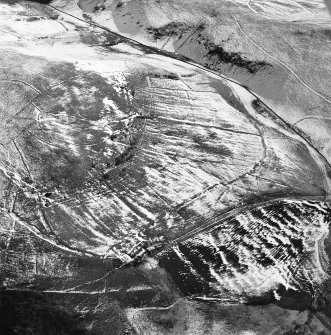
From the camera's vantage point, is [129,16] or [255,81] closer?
[255,81]

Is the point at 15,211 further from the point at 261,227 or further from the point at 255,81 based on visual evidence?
the point at 255,81

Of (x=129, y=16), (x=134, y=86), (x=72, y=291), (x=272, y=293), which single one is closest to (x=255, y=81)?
(x=134, y=86)

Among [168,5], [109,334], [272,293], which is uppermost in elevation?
[168,5]

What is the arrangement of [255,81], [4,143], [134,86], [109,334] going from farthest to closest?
[255,81] → [134,86] → [4,143] → [109,334]

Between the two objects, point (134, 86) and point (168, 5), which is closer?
point (134, 86)

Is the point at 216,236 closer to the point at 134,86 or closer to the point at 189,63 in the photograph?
the point at 134,86

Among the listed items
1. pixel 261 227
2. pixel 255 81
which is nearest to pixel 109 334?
pixel 261 227

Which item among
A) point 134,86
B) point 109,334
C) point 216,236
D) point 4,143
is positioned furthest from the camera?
point 134,86

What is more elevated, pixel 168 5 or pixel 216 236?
pixel 168 5

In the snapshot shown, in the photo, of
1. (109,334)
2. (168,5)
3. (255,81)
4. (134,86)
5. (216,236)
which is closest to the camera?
(109,334)
